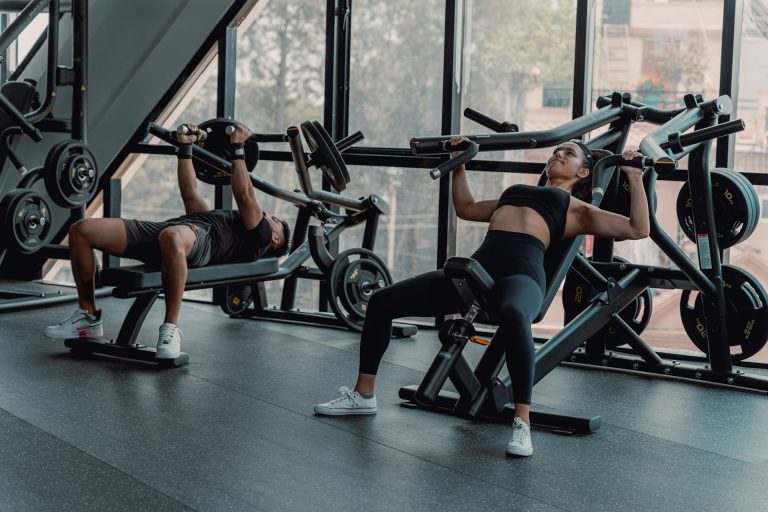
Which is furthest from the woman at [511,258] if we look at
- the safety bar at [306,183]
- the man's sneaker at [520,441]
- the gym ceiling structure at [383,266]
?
the safety bar at [306,183]

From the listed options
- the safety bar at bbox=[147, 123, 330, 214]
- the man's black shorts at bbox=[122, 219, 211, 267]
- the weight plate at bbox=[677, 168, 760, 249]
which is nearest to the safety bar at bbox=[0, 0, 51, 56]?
the safety bar at bbox=[147, 123, 330, 214]

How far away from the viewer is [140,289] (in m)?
3.74

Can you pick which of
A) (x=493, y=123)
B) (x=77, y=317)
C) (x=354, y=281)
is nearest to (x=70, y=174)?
(x=77, y=317)

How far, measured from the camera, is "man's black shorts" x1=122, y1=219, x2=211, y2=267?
3877mm

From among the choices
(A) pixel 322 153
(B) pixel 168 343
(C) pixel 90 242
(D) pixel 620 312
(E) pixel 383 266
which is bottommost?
(B) pixel 168 343

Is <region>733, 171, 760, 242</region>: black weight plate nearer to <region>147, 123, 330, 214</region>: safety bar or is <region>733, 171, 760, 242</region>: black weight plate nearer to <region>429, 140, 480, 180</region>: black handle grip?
<region>429, 140, 480, 180</region>: black handle grip

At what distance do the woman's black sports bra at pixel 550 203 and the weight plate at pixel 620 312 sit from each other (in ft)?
2.74

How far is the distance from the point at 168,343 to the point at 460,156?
5.10 feet

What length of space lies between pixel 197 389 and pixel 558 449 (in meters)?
1.38

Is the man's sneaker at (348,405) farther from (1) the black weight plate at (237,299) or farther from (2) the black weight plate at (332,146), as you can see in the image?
(1) the black weight plate at (237,299)

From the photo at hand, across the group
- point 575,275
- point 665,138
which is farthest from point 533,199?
point 575,275

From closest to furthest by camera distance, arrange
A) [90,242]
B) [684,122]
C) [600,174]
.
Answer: [600,174], [684,122], [90,242]

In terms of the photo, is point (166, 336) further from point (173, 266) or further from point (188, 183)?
point (188, 183)

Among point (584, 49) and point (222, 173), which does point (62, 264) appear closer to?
point (222, 173)
